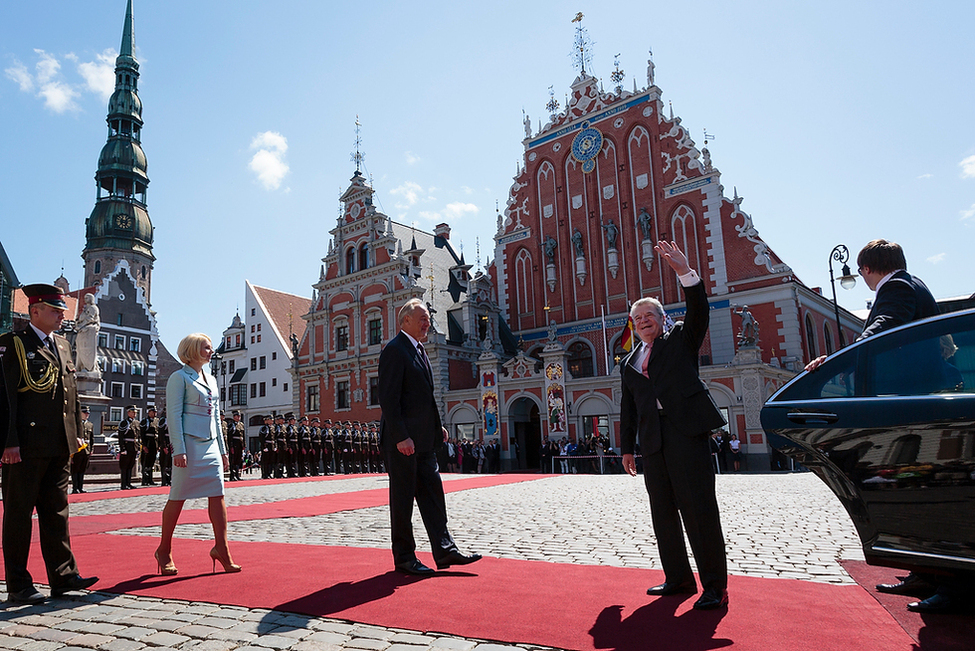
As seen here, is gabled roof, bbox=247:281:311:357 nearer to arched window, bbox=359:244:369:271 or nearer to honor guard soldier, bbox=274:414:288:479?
arched window, bbox=359:244:369:271

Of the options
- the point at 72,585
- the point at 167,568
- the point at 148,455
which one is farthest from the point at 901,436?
the point at 148,455

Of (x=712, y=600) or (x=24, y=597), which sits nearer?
(x=712, y=600)

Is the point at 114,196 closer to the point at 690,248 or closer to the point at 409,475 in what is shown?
the point at 690,248

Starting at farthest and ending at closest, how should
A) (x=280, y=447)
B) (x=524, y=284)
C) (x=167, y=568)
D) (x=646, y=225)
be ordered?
(x=524, y=284) → (x=646, y=225) → (x=280, y=447) → (x=167, y=568)

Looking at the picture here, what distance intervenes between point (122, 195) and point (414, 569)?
77.8 metres

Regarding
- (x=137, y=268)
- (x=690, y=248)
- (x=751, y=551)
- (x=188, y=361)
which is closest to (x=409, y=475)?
(x=188, y=361)

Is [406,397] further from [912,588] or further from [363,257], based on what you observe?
[363,257]

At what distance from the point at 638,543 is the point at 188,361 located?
4446 mm

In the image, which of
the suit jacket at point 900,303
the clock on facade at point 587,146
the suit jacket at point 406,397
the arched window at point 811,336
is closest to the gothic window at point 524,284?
the clock on facade at point 587,146

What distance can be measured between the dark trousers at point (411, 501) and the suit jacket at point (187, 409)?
4.83ft

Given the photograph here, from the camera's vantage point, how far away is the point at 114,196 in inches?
2689

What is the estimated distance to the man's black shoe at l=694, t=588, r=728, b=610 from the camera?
357cm

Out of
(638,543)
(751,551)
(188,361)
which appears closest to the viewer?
(188,361)

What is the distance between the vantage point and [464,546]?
625cm
